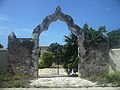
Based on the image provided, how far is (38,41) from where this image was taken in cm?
1791

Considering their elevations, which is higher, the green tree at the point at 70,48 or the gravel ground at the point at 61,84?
the green tree at the point at 70,48

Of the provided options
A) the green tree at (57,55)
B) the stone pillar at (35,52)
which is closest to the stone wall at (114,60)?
the green tree at (57,55)

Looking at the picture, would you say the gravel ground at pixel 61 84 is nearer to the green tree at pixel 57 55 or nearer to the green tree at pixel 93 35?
the green tree at pixel 93 35

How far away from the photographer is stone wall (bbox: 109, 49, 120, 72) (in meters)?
17.4

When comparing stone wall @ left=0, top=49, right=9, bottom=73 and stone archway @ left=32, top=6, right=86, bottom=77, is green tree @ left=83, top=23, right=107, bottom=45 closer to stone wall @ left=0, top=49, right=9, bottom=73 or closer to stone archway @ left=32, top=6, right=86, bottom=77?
stone archway @ left=32, top=6, right=86, bottom=77

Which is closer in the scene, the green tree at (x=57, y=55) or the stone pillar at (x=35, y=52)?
the stone pillar at (x=35, y=52)

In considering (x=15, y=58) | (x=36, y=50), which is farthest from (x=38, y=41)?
(x=15, y=58)

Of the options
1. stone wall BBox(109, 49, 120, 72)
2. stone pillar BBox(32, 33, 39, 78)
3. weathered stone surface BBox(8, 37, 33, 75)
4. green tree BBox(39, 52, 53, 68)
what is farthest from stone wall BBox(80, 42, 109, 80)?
green tree BBox(39, 52, 53, 68)

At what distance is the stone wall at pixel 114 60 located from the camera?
57.2ft

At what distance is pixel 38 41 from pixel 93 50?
12.1 ft

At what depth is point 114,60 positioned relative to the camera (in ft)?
57.7

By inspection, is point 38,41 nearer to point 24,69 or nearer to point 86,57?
point 24,69

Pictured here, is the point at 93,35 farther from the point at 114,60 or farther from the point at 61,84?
the point at 61,84

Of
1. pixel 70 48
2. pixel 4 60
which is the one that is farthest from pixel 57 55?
pixel 4 60
